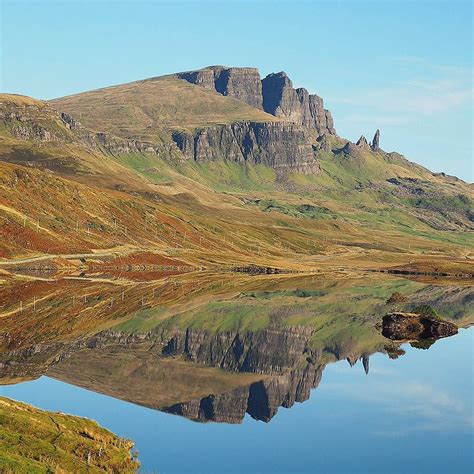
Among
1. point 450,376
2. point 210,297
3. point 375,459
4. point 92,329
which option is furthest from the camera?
point 210,297

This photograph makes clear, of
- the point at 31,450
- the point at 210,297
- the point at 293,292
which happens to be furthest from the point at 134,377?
the point at 293,292

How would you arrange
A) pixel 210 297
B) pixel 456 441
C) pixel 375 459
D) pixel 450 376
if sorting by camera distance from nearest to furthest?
1. pixel 375 459
2. pixel 456 441
3. pixel 450 376
4. pixel 210 297

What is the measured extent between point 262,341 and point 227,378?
28317mm

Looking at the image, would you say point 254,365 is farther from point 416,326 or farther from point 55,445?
point 55,445

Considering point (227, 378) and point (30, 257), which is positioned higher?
point (30, 257)

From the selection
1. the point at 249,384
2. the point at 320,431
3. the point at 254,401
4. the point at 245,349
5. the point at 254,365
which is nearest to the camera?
the point at 320,431

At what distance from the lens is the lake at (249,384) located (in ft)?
212

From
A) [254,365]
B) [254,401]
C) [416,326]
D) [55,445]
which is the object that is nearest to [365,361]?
[254,365]

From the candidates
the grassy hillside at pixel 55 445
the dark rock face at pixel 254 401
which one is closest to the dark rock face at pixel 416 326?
the dark rock face at pixel 254 401

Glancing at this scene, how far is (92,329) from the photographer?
4439 inches

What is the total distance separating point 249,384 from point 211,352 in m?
19.1

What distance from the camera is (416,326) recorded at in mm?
136125

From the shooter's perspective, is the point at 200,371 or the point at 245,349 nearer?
the point at 200,371

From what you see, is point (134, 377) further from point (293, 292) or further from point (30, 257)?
point (30, 257)
